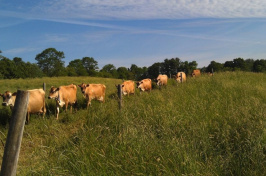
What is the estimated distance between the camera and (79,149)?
3932 millimetres

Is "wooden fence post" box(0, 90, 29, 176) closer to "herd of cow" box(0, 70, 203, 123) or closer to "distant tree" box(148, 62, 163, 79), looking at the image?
"herd of cow" box(0, 70, 203, 123)

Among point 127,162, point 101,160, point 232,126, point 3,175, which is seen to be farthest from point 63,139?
point 232,126

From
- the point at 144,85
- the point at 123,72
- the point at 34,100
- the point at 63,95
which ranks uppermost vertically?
the point at 123,72

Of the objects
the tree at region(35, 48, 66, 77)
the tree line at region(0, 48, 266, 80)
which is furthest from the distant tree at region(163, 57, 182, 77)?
the tree at region(35, 48, 66, 77)

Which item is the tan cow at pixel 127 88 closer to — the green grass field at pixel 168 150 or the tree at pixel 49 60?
the green grass field at pixel 168 150

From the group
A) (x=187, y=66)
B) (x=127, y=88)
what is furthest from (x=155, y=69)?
(x=127, y=88)

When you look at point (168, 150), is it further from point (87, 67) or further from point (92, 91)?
point (87, 67)

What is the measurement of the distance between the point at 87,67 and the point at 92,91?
270 ft

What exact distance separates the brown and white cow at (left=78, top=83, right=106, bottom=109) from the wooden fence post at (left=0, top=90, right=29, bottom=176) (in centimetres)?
862

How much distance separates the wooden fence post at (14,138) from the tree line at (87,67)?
162ft

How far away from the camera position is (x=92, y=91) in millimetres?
11938

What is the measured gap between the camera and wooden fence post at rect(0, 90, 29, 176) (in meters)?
2.37

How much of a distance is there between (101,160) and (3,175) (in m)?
1.53

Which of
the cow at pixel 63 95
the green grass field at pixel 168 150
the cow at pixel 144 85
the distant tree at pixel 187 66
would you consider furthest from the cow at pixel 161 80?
the distant tree at pixel 187 66
